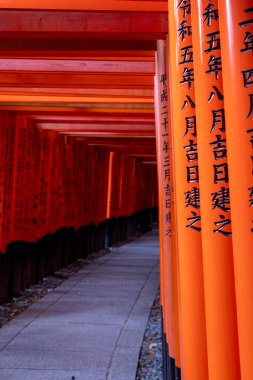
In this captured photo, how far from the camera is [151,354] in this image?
513 cm

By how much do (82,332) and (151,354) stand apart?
3.59 feet

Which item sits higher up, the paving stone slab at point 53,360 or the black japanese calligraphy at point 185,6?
the black japanese calligraphy at point 185,6

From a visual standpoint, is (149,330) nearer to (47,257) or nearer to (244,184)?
(47,257)

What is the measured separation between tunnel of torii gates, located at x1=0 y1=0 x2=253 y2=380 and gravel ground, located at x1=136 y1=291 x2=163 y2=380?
659 mm

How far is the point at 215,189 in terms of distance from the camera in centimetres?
163

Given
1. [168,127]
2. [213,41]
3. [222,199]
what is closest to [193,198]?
[222,199]

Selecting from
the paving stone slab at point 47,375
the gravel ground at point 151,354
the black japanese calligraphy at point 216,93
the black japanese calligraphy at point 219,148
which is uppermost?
the black japanese calligraphy at point 216,93

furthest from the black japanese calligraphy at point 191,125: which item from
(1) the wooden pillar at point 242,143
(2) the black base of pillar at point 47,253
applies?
(2) the black base of pillar at point 47,253

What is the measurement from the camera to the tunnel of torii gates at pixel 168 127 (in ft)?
4.53

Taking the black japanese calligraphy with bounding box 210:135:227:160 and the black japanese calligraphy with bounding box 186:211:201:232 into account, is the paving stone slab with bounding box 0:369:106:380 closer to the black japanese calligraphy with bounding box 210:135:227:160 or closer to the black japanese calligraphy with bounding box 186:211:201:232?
the black japanese calligraphy with bounding box 186:211:201:232

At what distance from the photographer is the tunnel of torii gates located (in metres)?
1.38

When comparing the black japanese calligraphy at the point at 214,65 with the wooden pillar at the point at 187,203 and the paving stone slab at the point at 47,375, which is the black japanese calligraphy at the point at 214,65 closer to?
the wooden pillar at the point at 187,203

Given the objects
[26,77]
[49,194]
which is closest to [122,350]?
[26,77]

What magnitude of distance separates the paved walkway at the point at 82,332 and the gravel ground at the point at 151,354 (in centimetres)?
9
